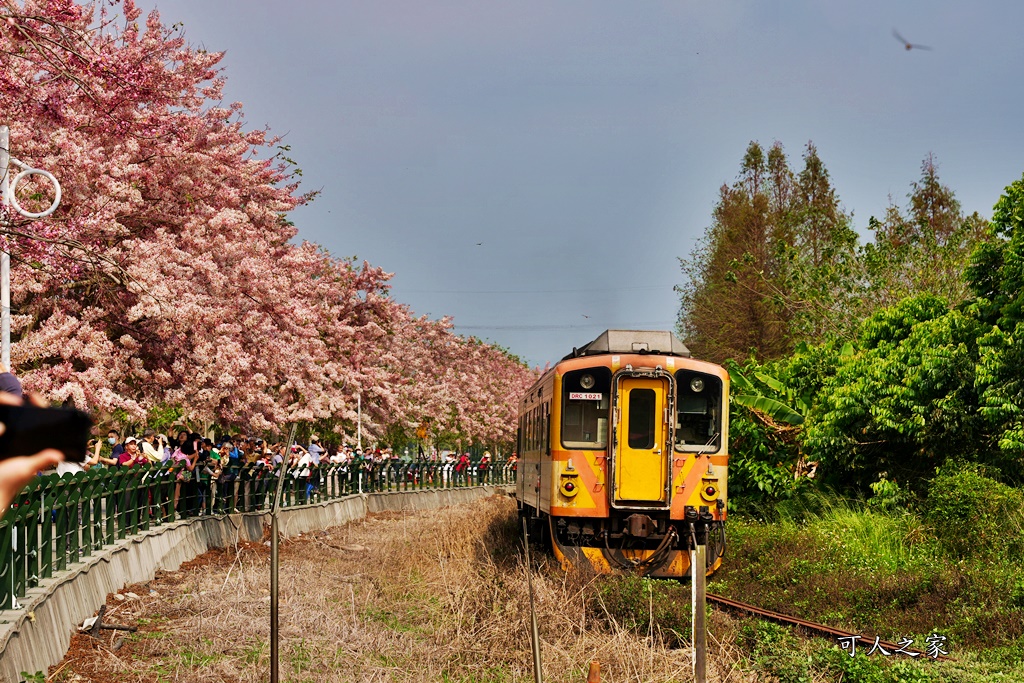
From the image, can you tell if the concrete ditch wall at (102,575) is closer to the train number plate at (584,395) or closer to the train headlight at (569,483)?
the train headlight at (569,483)

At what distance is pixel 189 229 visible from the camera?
2384 centimetres

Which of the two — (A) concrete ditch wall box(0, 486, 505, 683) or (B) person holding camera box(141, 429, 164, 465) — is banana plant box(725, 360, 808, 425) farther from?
(B) person holding camera box(141, 429, 164, 465)

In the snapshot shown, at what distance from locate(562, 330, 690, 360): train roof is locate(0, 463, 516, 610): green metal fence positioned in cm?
529

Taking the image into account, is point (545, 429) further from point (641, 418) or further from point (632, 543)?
Answer: point (632, 543)

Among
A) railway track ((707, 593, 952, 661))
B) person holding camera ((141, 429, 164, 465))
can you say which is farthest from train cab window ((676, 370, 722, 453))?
person holding camera ((141, 429, 164, 465))

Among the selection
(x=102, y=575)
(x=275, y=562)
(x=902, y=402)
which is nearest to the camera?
(x=275, y=562)

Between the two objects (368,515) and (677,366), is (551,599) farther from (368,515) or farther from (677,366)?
(368,515)

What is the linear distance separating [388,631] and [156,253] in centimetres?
1211

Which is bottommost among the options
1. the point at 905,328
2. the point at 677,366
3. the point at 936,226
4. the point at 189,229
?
the point at 677,366

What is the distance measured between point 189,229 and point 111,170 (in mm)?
2604

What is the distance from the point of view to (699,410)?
1498 centimetres

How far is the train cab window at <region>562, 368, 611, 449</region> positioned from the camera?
15000 mm

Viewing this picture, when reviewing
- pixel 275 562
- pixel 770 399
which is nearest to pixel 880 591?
pixel 275 562

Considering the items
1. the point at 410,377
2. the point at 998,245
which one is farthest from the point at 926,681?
the point at 410,377
